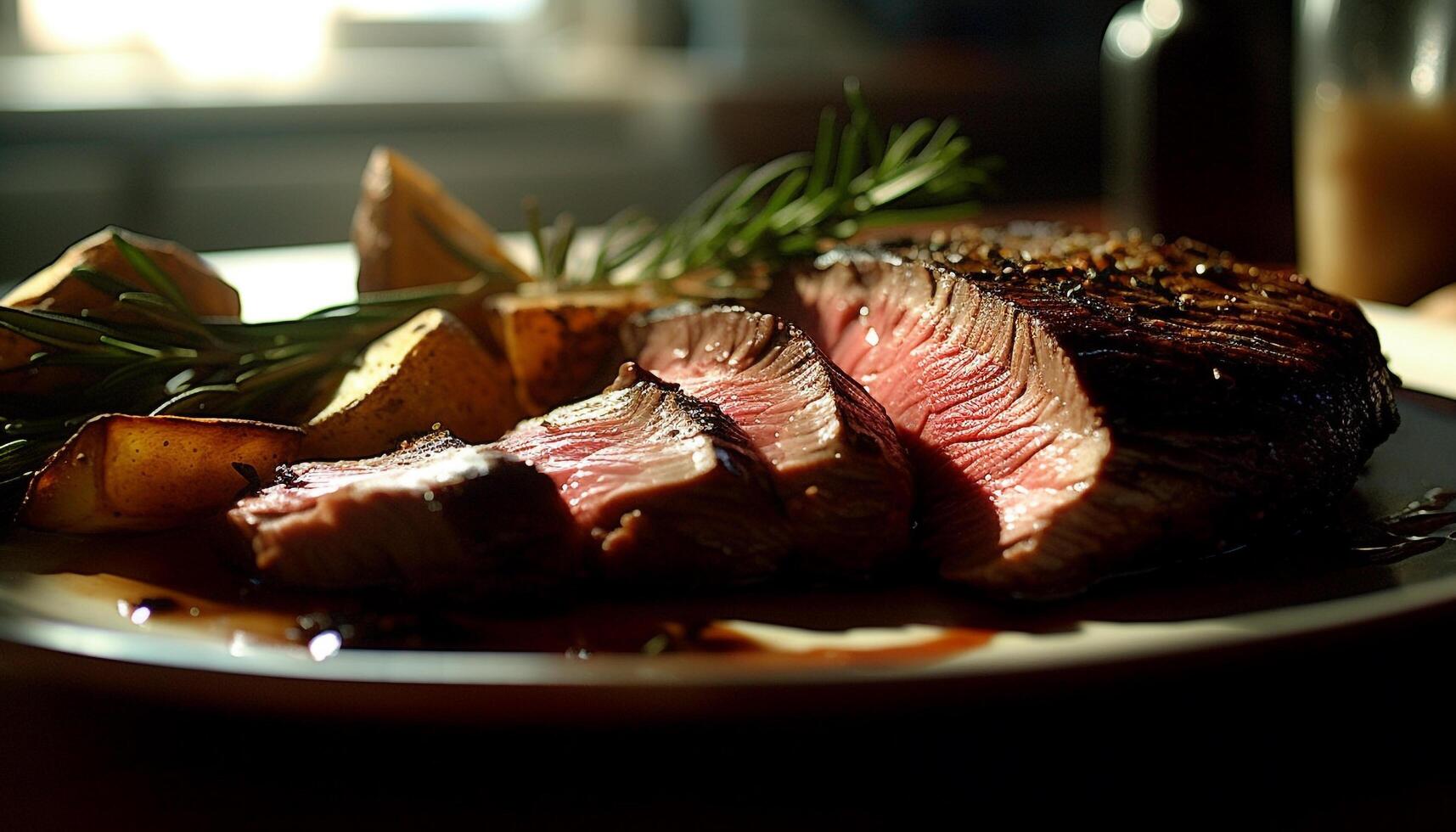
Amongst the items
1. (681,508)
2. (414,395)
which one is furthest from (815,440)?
(414,395)

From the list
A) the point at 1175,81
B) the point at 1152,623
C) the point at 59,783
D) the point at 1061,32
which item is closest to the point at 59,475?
the point at 59,783

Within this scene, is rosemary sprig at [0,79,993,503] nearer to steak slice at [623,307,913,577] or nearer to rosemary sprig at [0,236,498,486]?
rosemary sprig at [0,236,498,486]

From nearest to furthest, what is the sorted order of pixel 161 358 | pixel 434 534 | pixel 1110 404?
pixel 434 534 < pixel 1110 404 < pixel 161 358

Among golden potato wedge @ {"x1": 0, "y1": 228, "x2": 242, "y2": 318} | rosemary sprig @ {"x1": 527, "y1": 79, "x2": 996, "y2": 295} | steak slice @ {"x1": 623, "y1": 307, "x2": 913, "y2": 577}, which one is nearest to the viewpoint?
steak slice @ {"x1": 623, "y1": 307, "x2": 913, "y2": 577}

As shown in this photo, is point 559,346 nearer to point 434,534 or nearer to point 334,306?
point 334,306

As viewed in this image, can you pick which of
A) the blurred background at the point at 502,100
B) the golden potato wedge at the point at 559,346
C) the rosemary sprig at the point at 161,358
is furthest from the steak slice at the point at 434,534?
the blurred background at the point at 502,100

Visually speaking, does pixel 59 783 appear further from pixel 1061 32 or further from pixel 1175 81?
pixel 1061 32

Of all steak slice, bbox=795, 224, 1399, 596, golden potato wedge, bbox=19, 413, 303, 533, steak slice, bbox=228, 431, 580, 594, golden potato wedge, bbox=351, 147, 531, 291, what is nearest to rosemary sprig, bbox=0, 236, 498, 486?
golden potato wedge, bbox=19, 413, 303, 533
